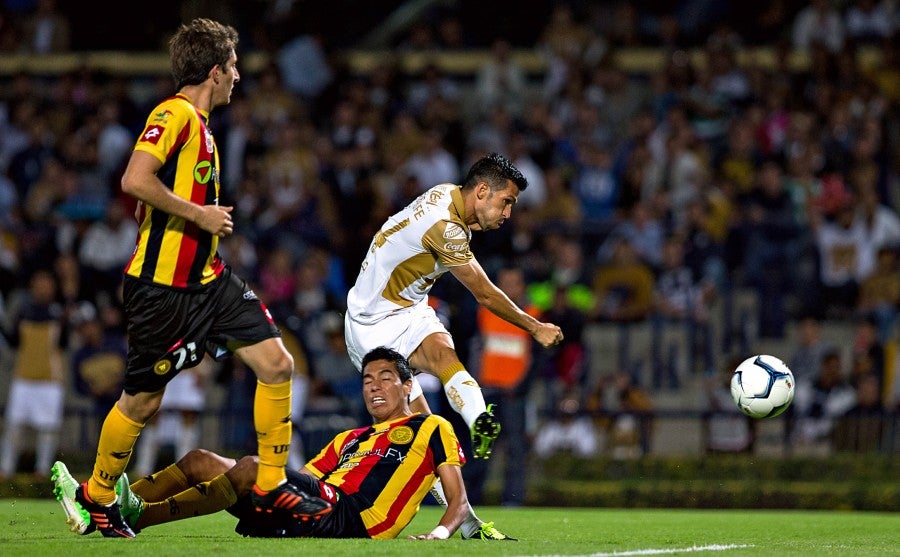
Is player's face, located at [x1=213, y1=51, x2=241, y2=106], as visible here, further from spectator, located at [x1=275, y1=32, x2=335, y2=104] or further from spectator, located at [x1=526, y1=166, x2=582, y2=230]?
spectator, located at [x1=275, y1=32, x2=335, y2=104]

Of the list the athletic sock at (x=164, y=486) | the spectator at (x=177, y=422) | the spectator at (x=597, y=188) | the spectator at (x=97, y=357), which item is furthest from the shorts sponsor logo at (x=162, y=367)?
the spectator at (x=597, y=188)

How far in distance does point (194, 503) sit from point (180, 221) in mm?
1472

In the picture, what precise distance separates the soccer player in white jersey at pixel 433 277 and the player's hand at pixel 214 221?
1.58m

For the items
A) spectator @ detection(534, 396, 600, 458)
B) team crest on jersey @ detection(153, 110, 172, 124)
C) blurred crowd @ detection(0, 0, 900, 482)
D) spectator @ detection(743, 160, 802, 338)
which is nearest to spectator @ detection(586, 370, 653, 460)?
blurred crowd @ detection(0, 0, 900, 482)

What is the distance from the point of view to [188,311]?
712 centimetres

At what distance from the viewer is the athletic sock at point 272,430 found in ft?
23.4

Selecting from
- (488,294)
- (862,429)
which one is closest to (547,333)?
(488,294)

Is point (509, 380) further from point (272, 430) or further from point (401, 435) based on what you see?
point (272, 430)

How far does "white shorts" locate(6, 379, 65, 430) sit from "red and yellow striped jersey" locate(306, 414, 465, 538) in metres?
7.58

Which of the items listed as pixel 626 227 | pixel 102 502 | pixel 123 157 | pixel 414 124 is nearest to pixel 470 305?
pixel 626 227

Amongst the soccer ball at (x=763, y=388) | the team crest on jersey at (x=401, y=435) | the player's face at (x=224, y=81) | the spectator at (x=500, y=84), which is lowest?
the team crest on jersey at (x=401, y=435)

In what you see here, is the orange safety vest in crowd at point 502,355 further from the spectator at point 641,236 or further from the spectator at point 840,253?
the spectator at point 840,253

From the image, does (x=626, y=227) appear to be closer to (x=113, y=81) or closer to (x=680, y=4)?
(x=680, y=4)

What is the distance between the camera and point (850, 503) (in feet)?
45.0
